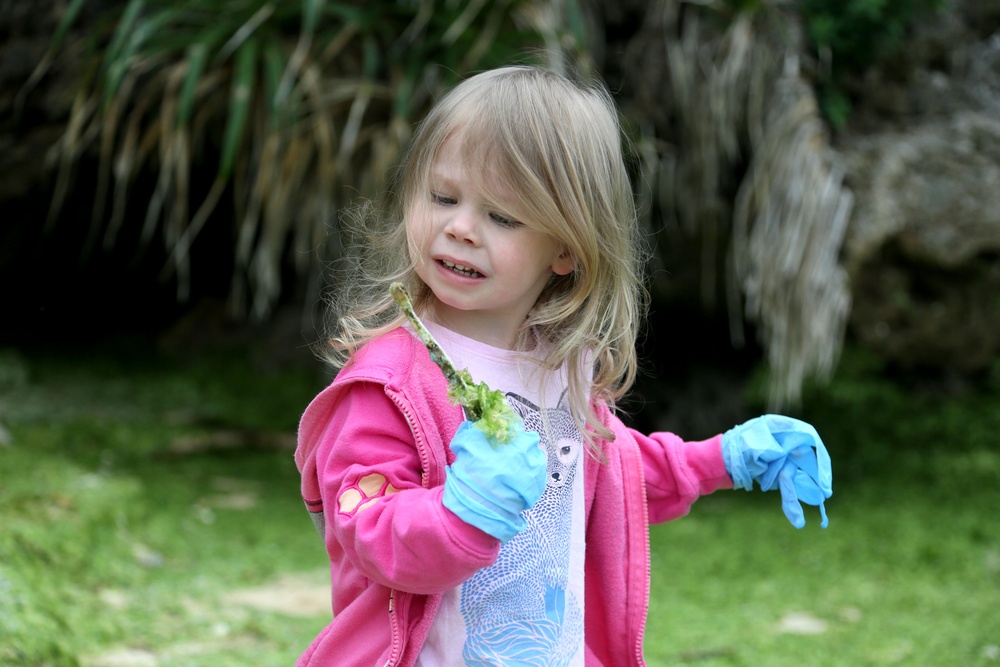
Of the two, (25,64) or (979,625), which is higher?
(25,64)

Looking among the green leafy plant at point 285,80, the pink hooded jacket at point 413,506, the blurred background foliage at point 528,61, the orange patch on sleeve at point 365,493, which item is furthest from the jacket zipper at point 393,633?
the green leafy plant at point 285,80

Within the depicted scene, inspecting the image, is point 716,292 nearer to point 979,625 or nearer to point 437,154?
point 979,625

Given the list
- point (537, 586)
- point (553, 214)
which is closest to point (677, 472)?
point (537, 586)

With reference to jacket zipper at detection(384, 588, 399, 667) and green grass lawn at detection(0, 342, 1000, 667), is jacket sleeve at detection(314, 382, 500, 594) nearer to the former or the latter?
jacket zipper at detection(384, 588, 399, 667)

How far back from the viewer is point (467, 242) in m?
1.32

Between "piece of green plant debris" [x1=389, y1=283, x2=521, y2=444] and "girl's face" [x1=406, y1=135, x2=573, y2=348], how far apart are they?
13 centimetres

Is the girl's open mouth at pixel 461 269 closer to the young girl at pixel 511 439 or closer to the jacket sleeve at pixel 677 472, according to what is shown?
the young girl at pixel 511 439

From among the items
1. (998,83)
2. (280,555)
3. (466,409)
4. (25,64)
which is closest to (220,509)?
(280,555)

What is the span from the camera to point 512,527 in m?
1.13

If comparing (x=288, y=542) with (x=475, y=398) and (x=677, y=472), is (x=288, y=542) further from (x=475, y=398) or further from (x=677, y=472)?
(x=475, y=398)

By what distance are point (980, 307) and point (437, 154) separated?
111 inches

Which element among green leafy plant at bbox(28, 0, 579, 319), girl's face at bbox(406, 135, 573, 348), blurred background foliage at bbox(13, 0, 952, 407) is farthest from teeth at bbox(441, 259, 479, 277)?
green leafy plant at bbox(28, 0, 579, 319)

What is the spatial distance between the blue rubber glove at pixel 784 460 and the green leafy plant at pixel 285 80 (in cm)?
217

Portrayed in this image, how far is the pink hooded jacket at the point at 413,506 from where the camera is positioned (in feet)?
3.77
